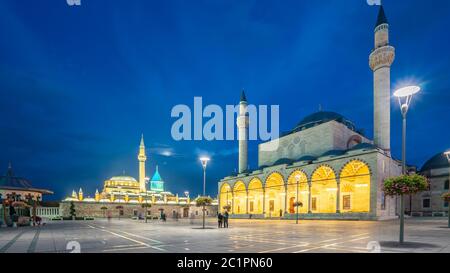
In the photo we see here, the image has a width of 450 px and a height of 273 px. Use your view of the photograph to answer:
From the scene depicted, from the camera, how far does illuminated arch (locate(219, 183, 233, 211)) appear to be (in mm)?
71188

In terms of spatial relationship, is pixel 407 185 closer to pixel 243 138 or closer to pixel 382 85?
pixel 382 85

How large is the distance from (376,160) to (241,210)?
120ft

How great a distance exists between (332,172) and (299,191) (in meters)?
7.86

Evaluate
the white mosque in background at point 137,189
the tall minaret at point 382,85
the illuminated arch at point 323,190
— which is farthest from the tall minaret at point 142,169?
the tall minaret at point 382,85

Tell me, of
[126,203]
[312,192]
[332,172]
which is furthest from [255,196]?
[126,203]

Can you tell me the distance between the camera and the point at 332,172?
150ft

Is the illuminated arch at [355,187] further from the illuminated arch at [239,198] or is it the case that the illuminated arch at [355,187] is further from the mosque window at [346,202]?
the illuminated arch at [239,198]

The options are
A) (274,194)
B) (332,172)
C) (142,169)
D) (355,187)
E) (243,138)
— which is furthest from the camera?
(142,169)

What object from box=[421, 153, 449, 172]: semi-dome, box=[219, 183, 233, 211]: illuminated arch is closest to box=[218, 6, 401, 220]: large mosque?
box=[219, 183, 233, 211]: illuminated arch

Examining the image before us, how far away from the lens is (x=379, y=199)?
3778cm

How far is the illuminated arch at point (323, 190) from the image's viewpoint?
152 feet
